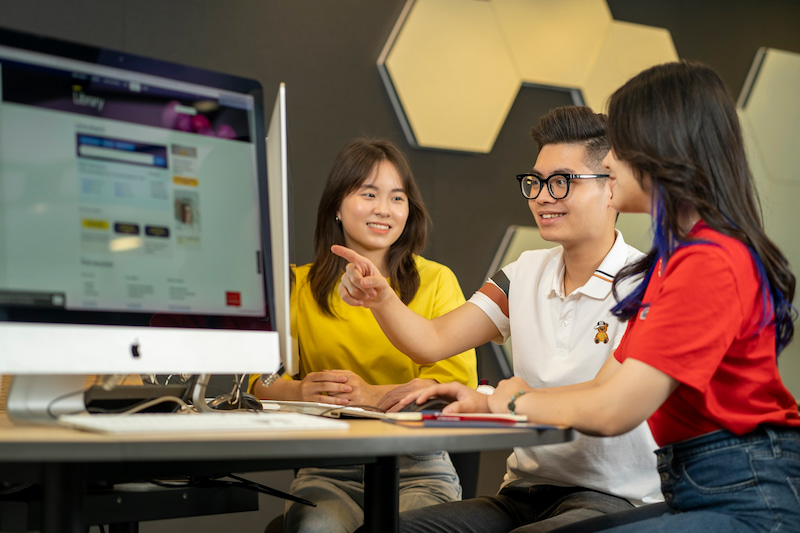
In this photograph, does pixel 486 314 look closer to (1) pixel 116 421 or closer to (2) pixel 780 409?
(2) pixel 780 409

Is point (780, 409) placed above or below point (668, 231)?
below

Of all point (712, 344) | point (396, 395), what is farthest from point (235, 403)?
point (712, 344)

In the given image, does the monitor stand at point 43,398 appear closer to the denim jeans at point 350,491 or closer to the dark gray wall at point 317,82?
the denim jeans at point 350,491

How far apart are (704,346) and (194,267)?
0.76 metres

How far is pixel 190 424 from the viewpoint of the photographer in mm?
923

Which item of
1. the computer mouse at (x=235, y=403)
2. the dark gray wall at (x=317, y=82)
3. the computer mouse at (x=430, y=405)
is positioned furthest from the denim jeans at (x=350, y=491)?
the dark gray wall at (x=317, y=82)

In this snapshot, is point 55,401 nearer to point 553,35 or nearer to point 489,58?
point 489,58

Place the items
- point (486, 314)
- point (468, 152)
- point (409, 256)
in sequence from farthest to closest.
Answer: point (468, 152) → point (409, 256) → point (486, 314)

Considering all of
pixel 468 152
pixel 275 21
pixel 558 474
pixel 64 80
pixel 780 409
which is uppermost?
pixel 275 21

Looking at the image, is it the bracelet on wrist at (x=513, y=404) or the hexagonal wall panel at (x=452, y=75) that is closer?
the bracelet on wrist at (x=513, y=404)

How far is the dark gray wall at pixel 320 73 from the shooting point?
124 inches

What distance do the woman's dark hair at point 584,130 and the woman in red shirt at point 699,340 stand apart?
56 centimetres

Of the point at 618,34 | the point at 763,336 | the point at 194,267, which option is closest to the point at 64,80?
the point at 194,267

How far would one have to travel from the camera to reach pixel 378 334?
2.19 metres
